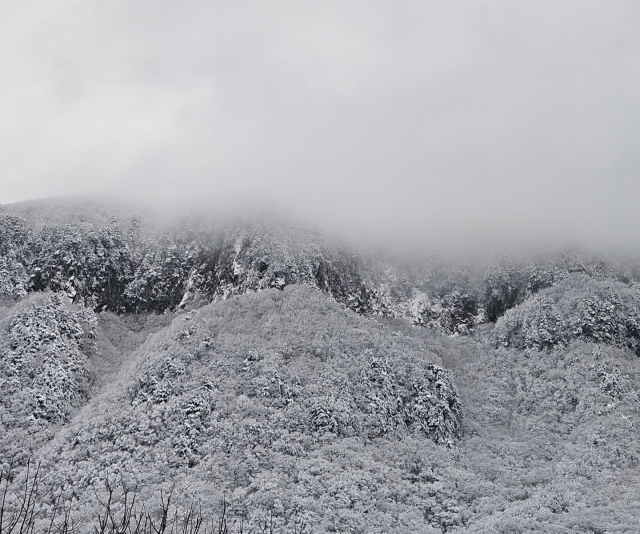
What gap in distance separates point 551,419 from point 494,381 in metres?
13.0

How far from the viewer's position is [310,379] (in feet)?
259

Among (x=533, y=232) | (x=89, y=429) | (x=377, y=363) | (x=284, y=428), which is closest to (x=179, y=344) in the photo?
(x=89, y=429)

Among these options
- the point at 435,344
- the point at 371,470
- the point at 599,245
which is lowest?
the point at 371,470

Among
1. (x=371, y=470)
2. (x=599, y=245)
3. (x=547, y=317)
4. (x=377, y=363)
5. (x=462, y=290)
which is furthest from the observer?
(x=599, y=245)

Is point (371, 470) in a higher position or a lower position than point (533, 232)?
lower

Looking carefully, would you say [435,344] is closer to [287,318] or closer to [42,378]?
[287,318]

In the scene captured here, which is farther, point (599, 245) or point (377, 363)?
point (599, 245)

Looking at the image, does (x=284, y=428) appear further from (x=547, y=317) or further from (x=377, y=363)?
(x=547, y=317)

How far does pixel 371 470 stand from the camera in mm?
65438

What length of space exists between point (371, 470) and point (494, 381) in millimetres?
37658

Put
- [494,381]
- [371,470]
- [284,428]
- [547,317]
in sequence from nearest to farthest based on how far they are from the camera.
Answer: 1. [371,470]
2. [284,428]
3. [494,381]
4. [547,317]

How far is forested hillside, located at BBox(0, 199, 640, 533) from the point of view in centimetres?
5991

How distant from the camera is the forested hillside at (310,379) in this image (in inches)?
2359

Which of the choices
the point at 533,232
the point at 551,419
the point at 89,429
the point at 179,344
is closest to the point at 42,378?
the point at 89,429
